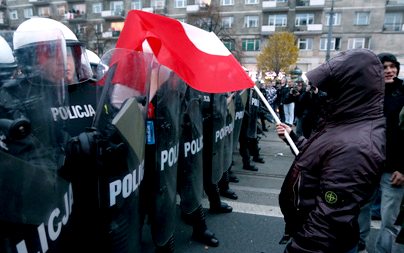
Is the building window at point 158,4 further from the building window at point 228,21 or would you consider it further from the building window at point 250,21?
the building window at point 250,21

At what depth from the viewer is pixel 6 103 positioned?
1.21m

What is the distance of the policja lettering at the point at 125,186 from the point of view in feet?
5.04

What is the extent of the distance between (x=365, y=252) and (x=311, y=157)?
78.3 inches

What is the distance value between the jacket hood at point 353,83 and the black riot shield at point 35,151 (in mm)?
1208

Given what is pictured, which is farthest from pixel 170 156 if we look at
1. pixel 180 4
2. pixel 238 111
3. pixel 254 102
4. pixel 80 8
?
pixel 80 8

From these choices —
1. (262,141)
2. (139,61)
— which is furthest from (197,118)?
(262,141)

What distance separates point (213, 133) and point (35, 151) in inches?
87.2

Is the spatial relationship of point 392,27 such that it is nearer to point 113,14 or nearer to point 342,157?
point 113,14

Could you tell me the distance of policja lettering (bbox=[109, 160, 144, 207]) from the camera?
1.54 metres

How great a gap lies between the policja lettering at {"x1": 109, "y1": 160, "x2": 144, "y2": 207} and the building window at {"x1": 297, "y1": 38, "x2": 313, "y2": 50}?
35008 mm

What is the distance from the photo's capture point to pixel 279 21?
3409 cm

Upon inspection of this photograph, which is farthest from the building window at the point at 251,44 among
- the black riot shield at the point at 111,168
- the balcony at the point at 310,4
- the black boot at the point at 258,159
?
the black riot shield at the point at 111,168

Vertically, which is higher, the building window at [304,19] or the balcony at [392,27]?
the building window at [304,19]

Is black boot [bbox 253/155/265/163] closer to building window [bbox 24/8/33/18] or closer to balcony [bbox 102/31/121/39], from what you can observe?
balcony [bbox 102/31/121/39]
